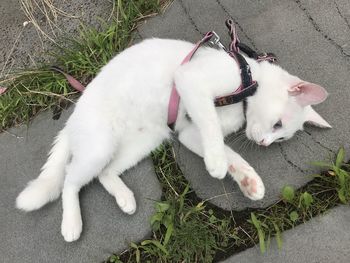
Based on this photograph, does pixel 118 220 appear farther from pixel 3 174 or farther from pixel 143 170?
pixel 3 174

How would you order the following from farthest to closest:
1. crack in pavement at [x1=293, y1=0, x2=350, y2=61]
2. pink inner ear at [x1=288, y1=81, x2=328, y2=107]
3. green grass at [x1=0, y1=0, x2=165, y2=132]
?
1. green grass at [x1=0, y1=0, x2=165, y2=132]
2. crack in pavement at [x1=293, y1=0, x2=350, y2=61]
3. pink inner ear at [x1=288, y1=81, x2=328, y2=107]

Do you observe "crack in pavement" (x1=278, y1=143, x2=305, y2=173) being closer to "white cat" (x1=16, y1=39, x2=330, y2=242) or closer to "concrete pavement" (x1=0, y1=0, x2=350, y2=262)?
"concrete pavement" (x1=0, y1=0, x2=350, y2=262)

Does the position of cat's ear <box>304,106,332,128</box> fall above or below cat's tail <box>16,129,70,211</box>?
above

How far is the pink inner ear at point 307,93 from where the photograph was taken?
1.78m

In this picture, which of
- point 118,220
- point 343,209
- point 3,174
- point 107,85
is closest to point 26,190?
point 3,174

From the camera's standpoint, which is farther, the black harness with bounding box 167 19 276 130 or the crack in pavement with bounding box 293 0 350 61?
→ the crack in pavement with bounding box 293 0 350 61

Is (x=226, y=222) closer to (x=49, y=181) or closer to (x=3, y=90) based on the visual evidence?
(x=49, y=181)

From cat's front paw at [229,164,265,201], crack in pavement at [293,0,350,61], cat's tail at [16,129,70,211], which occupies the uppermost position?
crack in pavement at [293,0,350,61]

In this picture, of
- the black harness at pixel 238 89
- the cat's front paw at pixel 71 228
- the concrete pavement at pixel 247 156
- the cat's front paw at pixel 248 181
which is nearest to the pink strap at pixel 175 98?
the black harness at pixel 238 89

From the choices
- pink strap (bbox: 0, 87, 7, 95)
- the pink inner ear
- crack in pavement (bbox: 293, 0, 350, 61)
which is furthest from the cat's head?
pink strap (bbox: 0, 87, 7, 95)

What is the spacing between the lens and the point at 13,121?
8.00 feet

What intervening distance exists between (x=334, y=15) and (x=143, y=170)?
4.69ft

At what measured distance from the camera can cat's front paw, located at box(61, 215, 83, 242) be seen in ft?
6.53

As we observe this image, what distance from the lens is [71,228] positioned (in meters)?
1.99
